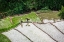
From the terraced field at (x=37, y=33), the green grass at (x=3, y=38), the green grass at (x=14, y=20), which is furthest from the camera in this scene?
the green grass at (x=14, y=20)

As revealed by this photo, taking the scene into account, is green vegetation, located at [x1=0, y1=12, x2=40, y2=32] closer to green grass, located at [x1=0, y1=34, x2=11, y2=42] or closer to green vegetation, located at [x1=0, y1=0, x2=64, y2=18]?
green vegetation, located at [x1=0, y1=0, x2=64, y2=18]

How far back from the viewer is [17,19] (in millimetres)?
23656

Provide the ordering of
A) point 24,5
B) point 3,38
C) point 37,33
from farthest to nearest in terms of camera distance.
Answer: point 24,5 → point 37,33 → point 3,38

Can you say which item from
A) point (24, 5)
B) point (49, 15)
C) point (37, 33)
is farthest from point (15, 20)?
point (37, 33)

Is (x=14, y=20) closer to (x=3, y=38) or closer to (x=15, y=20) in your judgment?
(x=15, y=20)

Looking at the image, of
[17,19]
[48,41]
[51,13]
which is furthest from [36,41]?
[51,13]

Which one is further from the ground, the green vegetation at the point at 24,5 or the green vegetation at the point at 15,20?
the green vegetation at the point at 24,5

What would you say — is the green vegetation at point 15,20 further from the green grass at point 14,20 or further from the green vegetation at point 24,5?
the green vegetation at point 24,5

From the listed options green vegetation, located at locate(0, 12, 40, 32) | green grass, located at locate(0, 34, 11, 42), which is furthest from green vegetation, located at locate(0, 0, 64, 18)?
green grass, located at locate(0, 34, 11, 42)

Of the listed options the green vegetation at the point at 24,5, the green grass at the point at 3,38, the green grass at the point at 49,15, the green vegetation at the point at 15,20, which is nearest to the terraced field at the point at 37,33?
the green grass at the point at 3,38

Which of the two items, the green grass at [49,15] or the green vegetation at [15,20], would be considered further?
the green grass at [49,15]

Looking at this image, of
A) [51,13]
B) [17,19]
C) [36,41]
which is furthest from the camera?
[51,13]

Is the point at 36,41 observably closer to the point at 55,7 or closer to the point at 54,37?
the point at 54,37

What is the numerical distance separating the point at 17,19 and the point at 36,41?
518 cm
